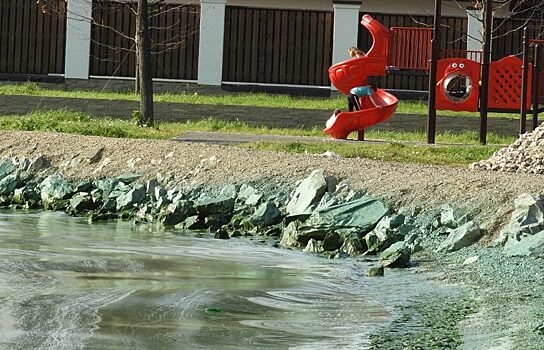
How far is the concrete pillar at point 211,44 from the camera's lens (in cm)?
3362

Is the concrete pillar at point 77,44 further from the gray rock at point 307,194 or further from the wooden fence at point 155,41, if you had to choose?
the gray rock at point 307,194

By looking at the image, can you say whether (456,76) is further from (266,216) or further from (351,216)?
(351,216)

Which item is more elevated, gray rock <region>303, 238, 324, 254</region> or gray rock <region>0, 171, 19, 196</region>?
gray rock <region>0, 171, 19, 196</region>

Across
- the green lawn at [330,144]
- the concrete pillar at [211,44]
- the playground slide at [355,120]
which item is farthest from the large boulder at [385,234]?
the concrete pillar at [211,44]

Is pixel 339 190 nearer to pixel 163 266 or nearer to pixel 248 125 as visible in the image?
pixel 163 266

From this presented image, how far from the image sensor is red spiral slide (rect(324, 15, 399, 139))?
22984mm

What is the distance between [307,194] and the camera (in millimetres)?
15164

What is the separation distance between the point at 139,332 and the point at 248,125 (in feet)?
60.8

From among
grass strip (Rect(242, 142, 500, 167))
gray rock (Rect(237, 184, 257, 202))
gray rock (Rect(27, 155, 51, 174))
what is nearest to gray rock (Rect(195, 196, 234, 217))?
gray rock (Rect(237, 184, 257, 202))

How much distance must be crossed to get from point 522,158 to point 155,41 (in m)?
18.1

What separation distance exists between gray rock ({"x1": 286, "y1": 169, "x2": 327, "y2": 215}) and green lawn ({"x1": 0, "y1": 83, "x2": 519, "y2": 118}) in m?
12.9

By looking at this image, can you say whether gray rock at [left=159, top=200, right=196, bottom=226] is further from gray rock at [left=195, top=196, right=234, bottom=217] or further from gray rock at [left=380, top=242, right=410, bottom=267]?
gray rock at [left=380, top=242, right=410, bottom=267]

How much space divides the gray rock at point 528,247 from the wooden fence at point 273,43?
22109 millimetres

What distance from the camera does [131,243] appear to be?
1373cm
